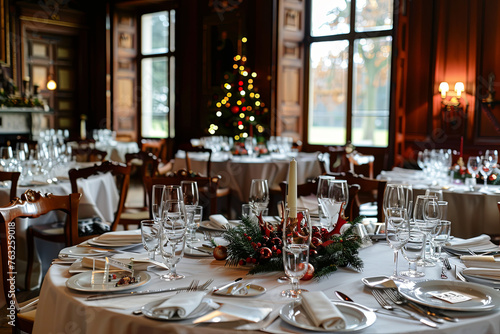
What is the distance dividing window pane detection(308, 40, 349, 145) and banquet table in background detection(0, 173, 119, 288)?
4.91 metres

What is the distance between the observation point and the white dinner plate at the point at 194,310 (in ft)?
4.13

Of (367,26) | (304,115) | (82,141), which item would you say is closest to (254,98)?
(304,115)

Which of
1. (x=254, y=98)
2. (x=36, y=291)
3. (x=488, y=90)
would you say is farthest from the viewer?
(x=254, y=98)

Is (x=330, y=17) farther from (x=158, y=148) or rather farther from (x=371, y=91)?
(x=158, y=148)

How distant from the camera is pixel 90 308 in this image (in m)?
1.34

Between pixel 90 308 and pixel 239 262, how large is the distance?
1.70 feet

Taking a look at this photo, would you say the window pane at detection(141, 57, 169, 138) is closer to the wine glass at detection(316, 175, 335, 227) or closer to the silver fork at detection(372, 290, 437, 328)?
the wine glass at detection(316, 175, 335, 227)

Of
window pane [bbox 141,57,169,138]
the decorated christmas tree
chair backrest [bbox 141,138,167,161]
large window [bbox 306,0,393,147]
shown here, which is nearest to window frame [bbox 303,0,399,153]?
large window [bbox 306,0,393,147]

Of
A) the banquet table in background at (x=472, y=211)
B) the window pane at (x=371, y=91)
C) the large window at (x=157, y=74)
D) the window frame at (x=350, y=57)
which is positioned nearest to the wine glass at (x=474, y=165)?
the banquet table in background at (x=472, y=211)

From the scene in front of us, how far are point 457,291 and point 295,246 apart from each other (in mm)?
478

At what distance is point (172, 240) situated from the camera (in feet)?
5.04

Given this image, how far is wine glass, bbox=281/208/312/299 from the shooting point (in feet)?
4.49

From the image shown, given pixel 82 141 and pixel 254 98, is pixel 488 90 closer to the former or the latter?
pixel 254 98

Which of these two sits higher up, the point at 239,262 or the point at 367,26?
the point at 367,26
